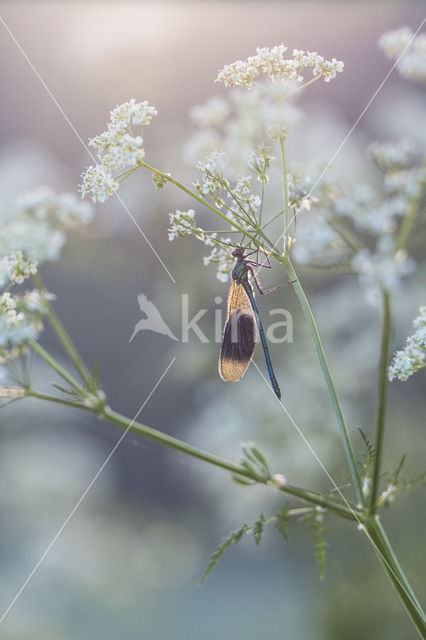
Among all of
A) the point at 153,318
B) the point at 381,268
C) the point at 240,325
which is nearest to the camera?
the point at 381,268

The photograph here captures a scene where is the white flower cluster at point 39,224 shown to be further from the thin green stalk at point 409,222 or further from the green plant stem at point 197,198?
the thin green stalk at point 409,222

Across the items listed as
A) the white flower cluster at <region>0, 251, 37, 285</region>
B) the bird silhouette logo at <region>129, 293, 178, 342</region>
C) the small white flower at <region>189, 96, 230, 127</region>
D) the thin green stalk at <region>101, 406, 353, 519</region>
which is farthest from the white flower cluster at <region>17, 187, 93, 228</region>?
the bird silhouette logo at <region>129, 293, 178, 342</region>

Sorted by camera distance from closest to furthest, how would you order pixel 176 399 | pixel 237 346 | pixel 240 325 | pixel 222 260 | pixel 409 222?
pixel 409 222
pixel 222 260
pixel 237 346
pixel 240 325
pixel 176 399

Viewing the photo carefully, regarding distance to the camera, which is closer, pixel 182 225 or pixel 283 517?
pixel 283 517

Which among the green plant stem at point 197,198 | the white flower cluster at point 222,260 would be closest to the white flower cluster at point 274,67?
the green plant stem at point 197,198

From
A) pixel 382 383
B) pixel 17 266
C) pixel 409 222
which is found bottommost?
pixel 17 266

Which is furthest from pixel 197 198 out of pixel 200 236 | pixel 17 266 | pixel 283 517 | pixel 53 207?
pixel 283 517

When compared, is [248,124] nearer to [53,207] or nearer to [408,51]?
[408,51]

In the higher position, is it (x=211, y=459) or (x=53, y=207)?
(x=53, y=207)
